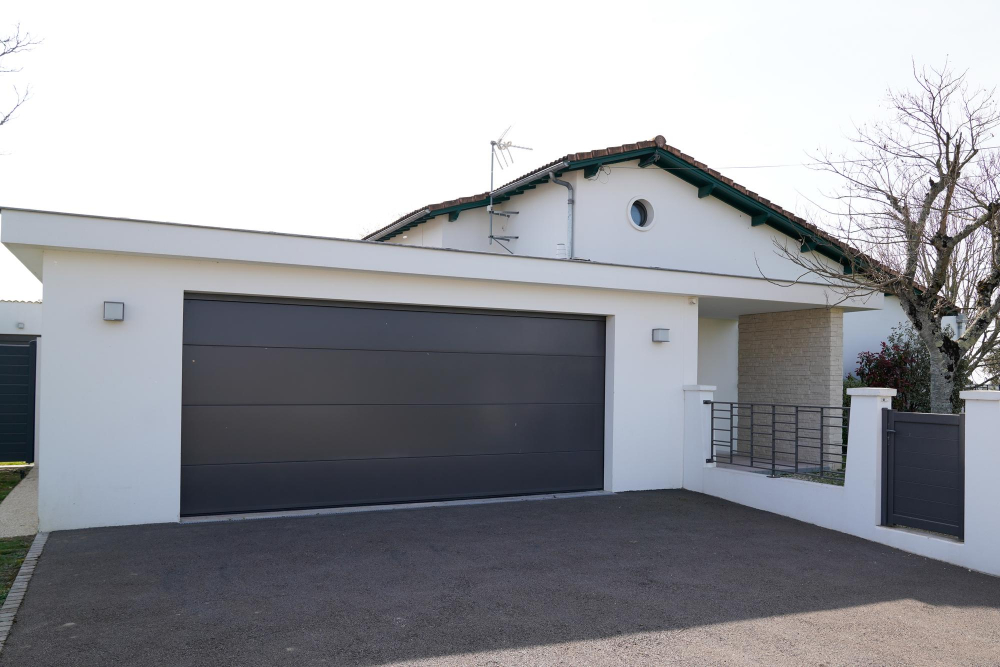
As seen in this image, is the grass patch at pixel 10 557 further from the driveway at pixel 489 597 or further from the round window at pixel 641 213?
the round window at pixel 641 213

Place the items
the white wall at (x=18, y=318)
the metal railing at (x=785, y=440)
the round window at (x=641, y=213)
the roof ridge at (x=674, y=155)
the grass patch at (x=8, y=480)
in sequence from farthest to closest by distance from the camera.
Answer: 1. the white wall at (x=18, y=318)
2. the round window at (x=641, y=213)
3. the roof ridge at (x=674, y=155)
4. the metal railing at (x=785, y=440)
5. the grass patch at (x=8, y=480)

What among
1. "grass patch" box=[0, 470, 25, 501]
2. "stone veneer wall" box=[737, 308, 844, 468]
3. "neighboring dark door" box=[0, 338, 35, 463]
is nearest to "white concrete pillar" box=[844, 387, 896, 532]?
"stone veneer wall" box=[737, 308, 844, 468]

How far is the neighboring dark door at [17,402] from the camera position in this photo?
1269 cm

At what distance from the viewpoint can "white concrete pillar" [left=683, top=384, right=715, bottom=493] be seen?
414 inches

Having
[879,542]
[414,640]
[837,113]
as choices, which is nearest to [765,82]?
[837,113]

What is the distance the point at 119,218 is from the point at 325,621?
4641 mm

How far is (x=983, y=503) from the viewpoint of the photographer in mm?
6848

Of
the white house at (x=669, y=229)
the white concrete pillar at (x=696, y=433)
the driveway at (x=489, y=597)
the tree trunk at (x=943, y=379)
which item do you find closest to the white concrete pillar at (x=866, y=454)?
the driveway at (x=489, y=597)

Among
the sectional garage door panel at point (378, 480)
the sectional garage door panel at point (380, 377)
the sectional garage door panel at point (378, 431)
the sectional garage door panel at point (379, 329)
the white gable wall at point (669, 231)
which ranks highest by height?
the white gable wall at point (669, 231)

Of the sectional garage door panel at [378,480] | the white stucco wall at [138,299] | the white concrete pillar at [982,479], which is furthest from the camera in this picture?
the sectional garage door panel at [378,480]

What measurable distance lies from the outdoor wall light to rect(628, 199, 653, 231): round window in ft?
26.5

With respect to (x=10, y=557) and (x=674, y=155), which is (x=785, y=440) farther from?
(x=10, y=557)

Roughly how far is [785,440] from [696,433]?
196 centimetres

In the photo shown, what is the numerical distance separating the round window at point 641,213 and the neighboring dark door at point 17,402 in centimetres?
1027
